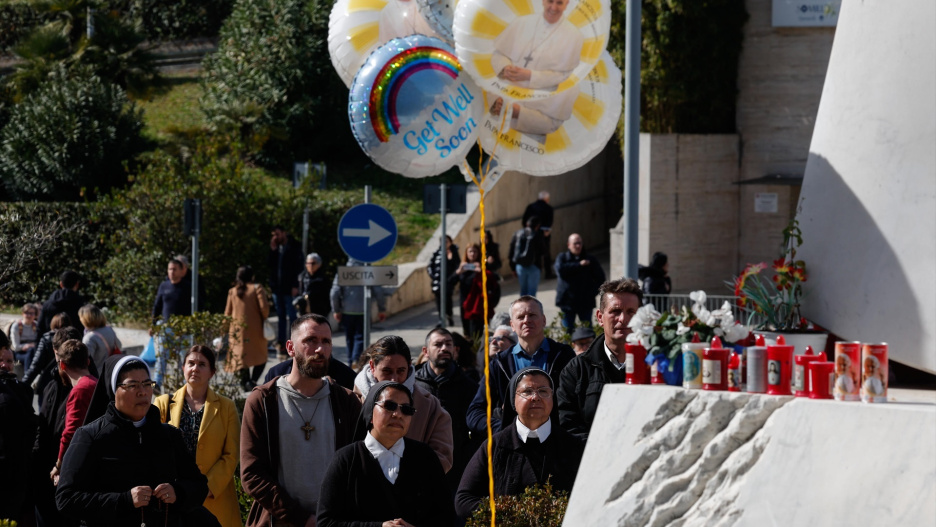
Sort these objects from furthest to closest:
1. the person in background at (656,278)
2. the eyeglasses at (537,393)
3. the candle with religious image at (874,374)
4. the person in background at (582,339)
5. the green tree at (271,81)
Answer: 1. the green tree at (271,81)
2. the person in background at (656,278)
3. the person in background at (582,339)
4. the eyeglasses at (537,393)
5. the candle with religious image at (874,374)

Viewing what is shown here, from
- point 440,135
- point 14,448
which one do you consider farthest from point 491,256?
point 14,448

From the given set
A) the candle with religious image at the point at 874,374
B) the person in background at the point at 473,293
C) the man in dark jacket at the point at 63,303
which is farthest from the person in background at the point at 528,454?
the person in background at the point at 473,293

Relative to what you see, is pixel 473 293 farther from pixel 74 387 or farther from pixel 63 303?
pixel 74 387

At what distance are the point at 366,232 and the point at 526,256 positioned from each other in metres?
5.92

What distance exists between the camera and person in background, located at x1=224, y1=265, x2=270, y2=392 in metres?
14.6

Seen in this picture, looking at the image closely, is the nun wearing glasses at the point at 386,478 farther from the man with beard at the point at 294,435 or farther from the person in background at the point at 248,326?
the person in background at the point at 248,326

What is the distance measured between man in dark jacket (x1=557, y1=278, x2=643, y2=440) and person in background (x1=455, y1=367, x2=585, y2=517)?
14.3 inches

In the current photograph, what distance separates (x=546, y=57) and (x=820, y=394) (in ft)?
11.5

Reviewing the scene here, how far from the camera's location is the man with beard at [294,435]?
6750 mm

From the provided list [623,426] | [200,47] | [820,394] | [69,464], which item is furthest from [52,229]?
[200,47]

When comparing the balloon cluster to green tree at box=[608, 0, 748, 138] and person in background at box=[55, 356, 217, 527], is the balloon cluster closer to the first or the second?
person in background at box=[55, 356, 217, 527]

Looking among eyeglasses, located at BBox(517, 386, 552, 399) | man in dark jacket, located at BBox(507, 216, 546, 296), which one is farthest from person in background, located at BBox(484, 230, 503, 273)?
eyeglasses, located at BBox(517, 386, 552, 399)

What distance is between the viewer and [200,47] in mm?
36844

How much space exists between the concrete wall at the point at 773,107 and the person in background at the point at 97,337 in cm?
1222
